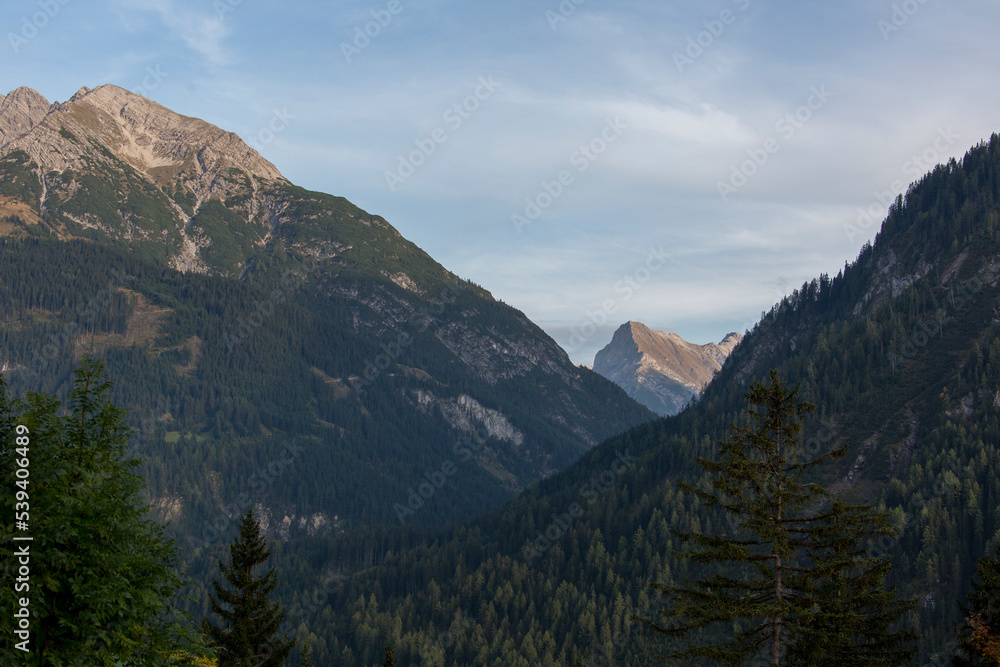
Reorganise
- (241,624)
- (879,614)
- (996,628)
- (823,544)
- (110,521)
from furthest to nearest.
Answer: (241,624) → (996,628) → (879,614) → (823,544) → (110,521)

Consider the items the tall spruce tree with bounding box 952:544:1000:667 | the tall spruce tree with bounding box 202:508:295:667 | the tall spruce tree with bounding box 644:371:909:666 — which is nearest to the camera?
the tall spruce tree with bounding box 644:371:909:666

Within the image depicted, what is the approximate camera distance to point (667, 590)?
2884 cm

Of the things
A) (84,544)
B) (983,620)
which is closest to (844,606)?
(983,620)

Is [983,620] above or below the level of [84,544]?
below

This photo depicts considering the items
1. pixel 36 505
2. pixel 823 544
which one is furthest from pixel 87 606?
pixel 823 544

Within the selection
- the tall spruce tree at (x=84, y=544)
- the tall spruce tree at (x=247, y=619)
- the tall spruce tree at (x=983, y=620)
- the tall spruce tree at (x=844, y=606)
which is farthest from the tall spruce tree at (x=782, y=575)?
the tall spruce tree at (x=247, y=619)

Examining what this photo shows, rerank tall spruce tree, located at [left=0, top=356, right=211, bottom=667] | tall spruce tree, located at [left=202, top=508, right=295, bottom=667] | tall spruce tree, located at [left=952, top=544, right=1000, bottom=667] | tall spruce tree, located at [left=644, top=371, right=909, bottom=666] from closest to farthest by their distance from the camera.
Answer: tall spruce tree, located at [left=0, top=356, right=211, bottom=667] < tall spruce tree, located at [left=644, top=371, right=909, bottom=666] < tall spruce tree, located at [left=952, top=544, right=1000, bottom=667] < tall spruce tree, located at [left=202, top=508, right=295, bottom=667]

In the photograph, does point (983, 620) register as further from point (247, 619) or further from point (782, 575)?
point (247, 619)

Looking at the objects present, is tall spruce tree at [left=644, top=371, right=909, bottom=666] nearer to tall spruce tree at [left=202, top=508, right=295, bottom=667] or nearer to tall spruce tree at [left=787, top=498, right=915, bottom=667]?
tall spruce tree at [left=787, top=498, right=915, bottom=667]

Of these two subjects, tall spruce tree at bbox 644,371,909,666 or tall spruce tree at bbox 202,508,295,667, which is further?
tall spruce tree at bbox 202,508,295,667

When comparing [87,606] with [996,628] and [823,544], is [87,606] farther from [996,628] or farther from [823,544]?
[996,628]

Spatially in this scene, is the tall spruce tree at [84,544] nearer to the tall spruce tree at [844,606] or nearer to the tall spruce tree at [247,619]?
the tall spruce tree at [844,606]

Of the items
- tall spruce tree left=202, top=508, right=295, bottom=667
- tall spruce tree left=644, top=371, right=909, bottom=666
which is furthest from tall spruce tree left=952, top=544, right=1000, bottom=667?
tall spruce tree left=202, top=508, right=295, bottom=667

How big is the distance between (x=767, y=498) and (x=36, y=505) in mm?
24994
